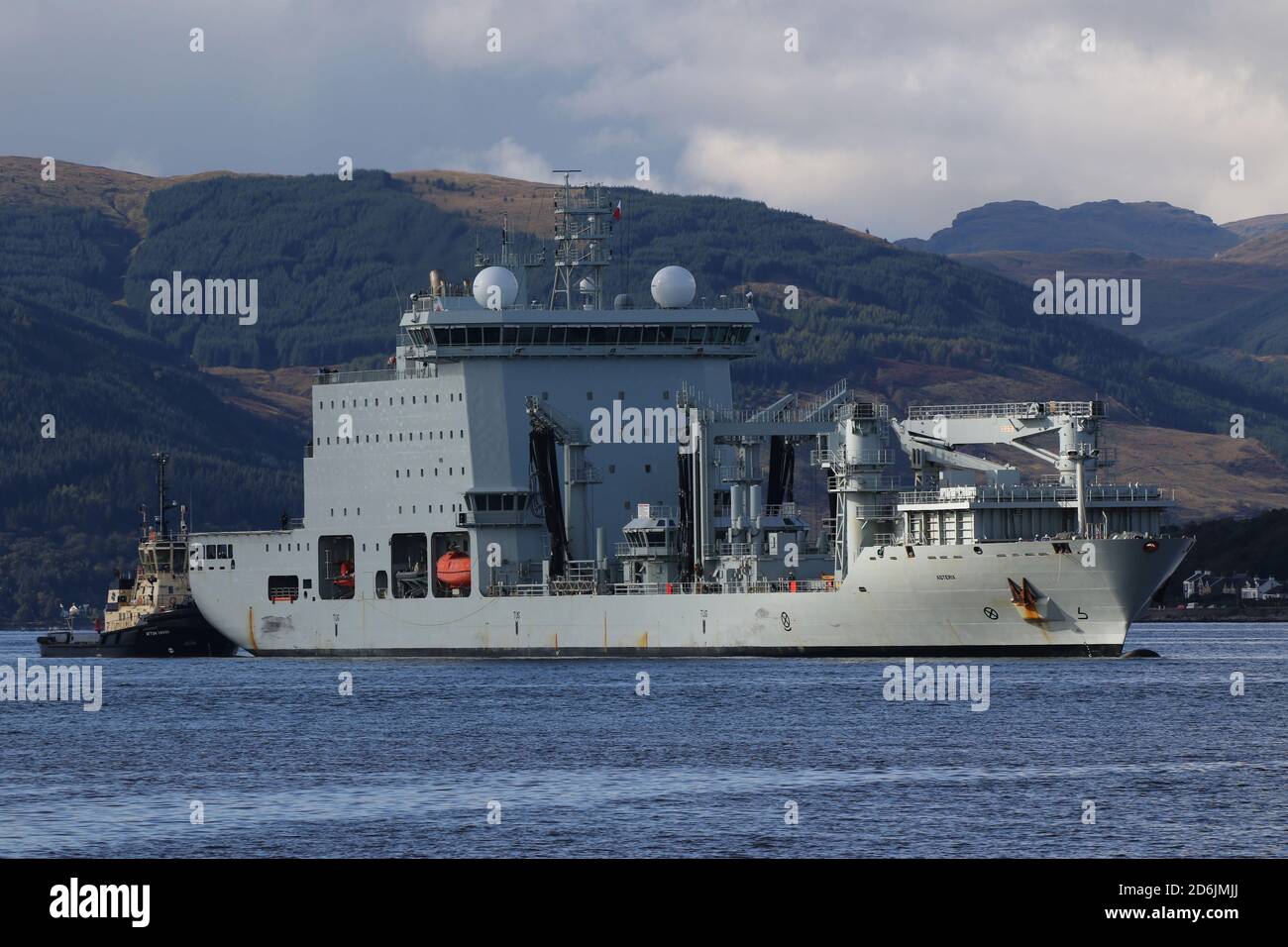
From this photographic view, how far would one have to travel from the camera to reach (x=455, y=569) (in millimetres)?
69625

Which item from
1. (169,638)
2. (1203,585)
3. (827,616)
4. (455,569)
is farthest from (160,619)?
(1203,585)

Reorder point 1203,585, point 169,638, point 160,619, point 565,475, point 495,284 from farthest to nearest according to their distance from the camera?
point 1203,585
point 169,638
point 160,619
point 495,284
point 565,475

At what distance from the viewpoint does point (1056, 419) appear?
57.2 metres

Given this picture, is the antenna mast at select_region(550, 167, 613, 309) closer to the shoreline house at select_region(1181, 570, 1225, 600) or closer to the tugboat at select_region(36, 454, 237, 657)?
the tugboat at select_region(36, 454, 237, 657)

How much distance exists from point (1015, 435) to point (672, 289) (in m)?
16.0

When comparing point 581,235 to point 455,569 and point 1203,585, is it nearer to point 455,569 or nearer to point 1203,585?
point 455,569

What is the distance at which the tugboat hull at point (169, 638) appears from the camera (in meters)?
86.5

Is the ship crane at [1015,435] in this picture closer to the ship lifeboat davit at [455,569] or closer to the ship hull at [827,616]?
the ship hull at [827,616]

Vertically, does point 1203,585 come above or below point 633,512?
below

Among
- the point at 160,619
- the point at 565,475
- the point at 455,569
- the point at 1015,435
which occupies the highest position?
the point at 1015,435

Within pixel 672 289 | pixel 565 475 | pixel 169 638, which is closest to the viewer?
pixel 565 475

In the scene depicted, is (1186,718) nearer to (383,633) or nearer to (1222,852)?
(1222,852)

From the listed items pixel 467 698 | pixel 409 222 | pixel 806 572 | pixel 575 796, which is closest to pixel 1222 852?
pixel 575 796

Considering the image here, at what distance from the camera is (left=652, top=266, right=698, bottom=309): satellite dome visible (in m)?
70.8
